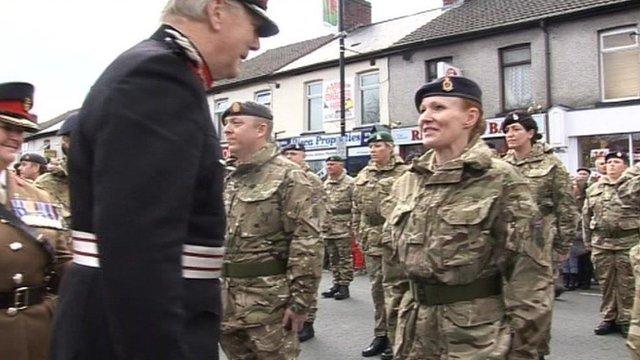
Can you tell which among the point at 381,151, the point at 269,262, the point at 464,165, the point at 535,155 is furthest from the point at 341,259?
the point at 464,165

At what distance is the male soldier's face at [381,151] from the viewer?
8.64 m

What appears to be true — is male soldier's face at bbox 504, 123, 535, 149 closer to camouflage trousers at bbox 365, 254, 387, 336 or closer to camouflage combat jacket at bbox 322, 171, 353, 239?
camouflage trousers at bbox 365, 254, 387, 336

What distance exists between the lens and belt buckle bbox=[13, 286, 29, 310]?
303cm

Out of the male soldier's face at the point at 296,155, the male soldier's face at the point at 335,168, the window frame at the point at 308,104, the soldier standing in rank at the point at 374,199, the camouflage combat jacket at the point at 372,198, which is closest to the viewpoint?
the soldier standing in rank at the point at 374,199

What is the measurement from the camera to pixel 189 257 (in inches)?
70.6

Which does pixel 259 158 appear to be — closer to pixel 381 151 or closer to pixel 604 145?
pixel 381 151

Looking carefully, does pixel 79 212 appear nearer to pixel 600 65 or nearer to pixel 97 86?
pixel 97 86

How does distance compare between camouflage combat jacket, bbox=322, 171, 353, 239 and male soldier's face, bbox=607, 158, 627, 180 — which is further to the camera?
camouflage combat jacket, bbox=322, 171, 353, 239

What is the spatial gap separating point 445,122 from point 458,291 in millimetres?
899

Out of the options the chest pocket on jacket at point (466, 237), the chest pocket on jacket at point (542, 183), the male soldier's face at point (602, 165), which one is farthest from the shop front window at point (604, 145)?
the chest pocket on jacket at point (466, 237)

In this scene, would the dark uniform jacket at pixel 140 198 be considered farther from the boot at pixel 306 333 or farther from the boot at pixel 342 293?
the boot at pixel 342 293

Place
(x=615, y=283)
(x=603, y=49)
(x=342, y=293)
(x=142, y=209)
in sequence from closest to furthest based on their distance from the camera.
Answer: (x=142, y=209), (x=615, y=283), (x=342, y=293), (x=603, y=49)

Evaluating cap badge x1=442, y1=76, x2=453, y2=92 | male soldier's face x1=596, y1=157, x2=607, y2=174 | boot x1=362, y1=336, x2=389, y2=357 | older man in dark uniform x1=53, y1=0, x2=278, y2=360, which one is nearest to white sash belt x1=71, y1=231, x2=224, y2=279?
older man in dark uniform x1=53, y1=0, x2=278, y2=360

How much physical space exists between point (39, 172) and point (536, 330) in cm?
898
